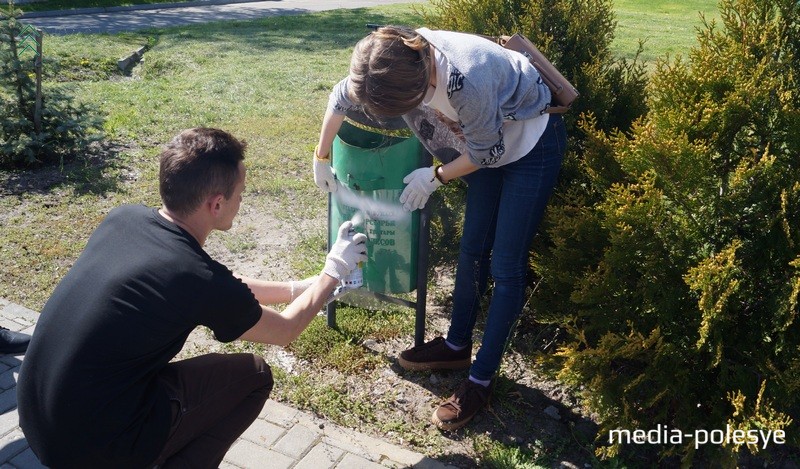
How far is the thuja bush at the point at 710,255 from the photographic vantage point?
237cm

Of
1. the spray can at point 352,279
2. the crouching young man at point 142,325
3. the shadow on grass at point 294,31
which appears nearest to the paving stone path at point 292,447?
the crouching young man at point 142,325

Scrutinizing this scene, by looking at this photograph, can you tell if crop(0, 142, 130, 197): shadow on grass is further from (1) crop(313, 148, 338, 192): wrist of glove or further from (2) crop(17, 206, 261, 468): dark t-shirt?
(2) crop(17, 206, 261, 468): dark t-shirt

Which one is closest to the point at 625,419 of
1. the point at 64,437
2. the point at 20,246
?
the point at 64,437

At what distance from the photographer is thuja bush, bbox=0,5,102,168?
18.2 feet

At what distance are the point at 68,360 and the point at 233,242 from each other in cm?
281

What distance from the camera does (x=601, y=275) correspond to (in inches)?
107

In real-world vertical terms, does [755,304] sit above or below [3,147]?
above

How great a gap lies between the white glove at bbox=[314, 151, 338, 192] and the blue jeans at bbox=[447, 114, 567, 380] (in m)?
0.66

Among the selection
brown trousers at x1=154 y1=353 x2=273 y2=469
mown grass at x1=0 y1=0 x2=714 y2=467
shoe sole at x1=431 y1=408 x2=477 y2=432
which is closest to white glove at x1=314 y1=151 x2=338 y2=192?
mown grass at x1=0 y1=0 x2=714 y2=467

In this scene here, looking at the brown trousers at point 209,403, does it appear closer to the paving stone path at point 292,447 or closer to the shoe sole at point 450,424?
the paving stone path at point 292,447

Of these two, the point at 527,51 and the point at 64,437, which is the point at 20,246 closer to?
the point at 64,437

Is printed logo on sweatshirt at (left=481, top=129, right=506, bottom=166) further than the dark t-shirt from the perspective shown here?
Yes

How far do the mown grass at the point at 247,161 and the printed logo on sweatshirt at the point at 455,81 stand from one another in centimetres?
146

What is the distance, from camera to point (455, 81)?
8.02ft
